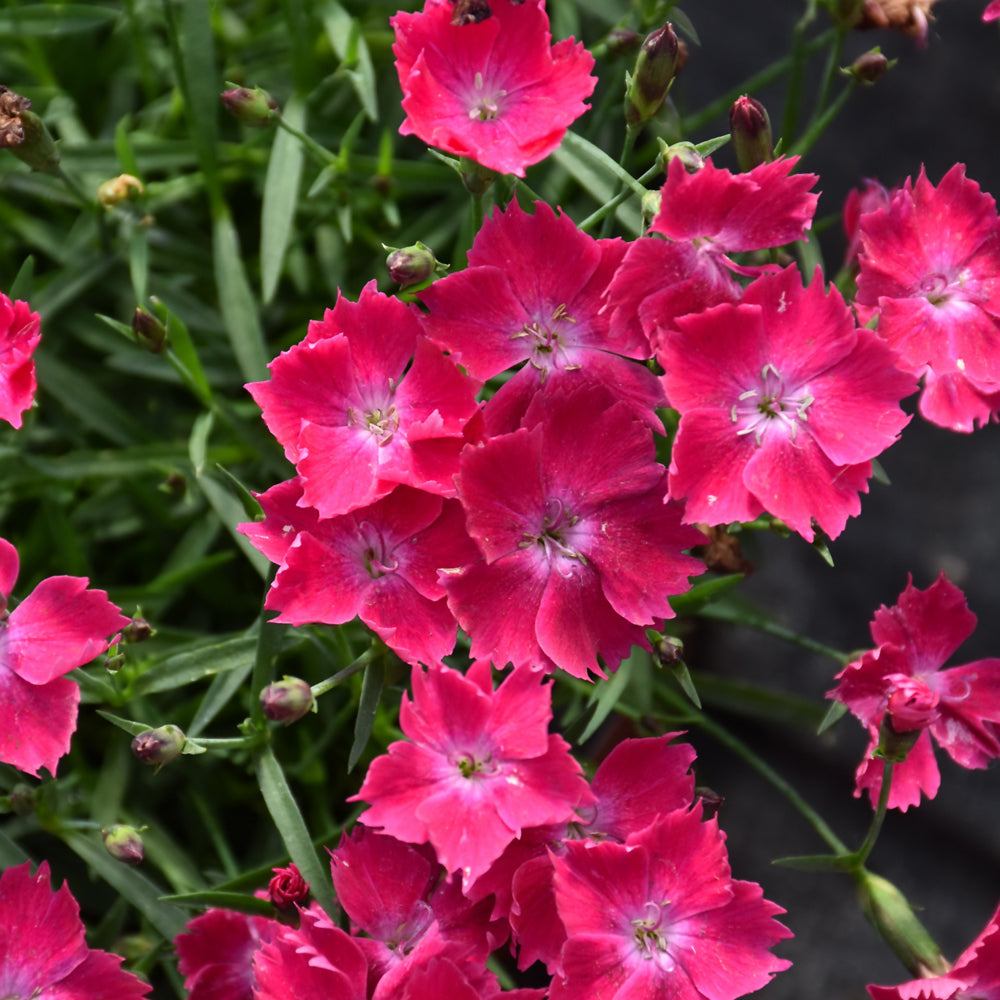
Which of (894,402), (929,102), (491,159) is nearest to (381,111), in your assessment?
(491,159)

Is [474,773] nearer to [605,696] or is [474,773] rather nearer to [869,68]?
[605,696]

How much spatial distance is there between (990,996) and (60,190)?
4.96 ft

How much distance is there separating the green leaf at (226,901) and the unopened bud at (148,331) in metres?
0.60

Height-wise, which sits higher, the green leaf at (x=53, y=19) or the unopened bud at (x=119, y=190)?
the green leaf at (x=53, y=19)

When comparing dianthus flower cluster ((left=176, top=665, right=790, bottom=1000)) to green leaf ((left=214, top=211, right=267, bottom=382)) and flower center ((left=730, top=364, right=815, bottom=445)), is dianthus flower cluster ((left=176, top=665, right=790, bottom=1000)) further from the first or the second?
green leaf ((left=214, top=211, right=267, bottom=382))

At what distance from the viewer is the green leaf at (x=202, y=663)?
1.22m

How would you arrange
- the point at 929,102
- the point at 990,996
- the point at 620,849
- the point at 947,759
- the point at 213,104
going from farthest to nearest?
the point at 929,102
the point at 947,759
the point at 213,104
the point at 990,996
the point at 620,849

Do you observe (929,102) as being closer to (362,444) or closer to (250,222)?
(250,222)

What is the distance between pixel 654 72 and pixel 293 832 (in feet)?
2.78

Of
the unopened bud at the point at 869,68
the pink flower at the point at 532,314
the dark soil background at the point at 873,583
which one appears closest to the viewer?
the pink flower at the point at 532,314

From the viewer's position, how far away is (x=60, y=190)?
60.0 inches

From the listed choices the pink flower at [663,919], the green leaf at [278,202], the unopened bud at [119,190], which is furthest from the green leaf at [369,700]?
the unopened bud at [119,190]

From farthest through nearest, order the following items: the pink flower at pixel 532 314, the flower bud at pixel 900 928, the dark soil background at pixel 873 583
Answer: the dark soil background at pixel 873 583
the flower bud at pixel 900 928
the pink flower at pixel 532 314

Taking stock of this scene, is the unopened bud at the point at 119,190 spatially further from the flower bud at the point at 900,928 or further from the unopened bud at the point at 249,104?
the flower bud at the point at 900,928
